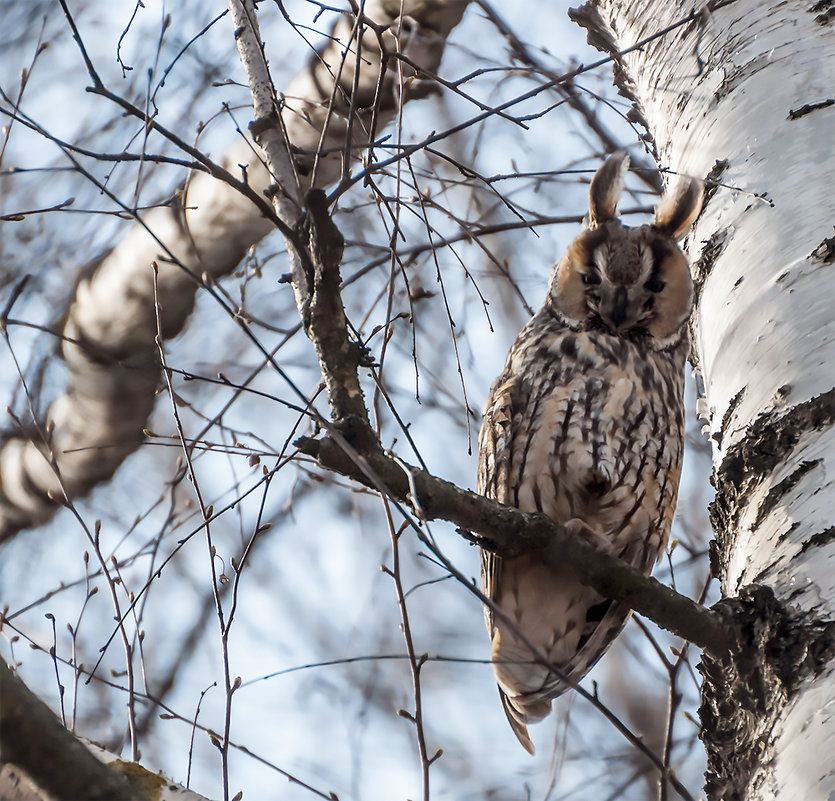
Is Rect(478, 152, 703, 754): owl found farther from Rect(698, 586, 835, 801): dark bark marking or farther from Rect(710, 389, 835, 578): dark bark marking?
Rect(698, 586, 835, 801): dark bark marking

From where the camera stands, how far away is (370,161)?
5.41ft

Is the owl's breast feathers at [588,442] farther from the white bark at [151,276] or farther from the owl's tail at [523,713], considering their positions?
the white bark at [151,276]

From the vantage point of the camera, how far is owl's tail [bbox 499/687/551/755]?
206 centimetres

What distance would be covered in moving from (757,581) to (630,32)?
1.30 meters

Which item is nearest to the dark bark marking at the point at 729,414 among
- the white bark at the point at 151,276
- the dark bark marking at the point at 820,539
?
the dark bark marking at the point at 820,539

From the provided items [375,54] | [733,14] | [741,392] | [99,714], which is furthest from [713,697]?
[99,714]

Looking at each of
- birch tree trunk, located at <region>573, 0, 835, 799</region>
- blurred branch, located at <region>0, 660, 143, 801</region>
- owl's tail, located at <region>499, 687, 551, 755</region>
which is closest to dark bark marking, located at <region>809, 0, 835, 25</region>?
birch tree trunk, located at <region>573, 0, 835, 799</region>

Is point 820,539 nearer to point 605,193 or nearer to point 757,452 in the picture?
point 757,452

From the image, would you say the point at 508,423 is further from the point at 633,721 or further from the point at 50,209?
the point at 633,721

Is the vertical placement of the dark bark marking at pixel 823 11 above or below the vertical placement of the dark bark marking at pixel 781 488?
above

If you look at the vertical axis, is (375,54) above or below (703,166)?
above

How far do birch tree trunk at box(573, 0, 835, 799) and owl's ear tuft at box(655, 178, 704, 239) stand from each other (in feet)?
0.44

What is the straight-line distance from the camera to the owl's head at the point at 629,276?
2217mm

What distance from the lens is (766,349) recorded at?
59.9 inches
